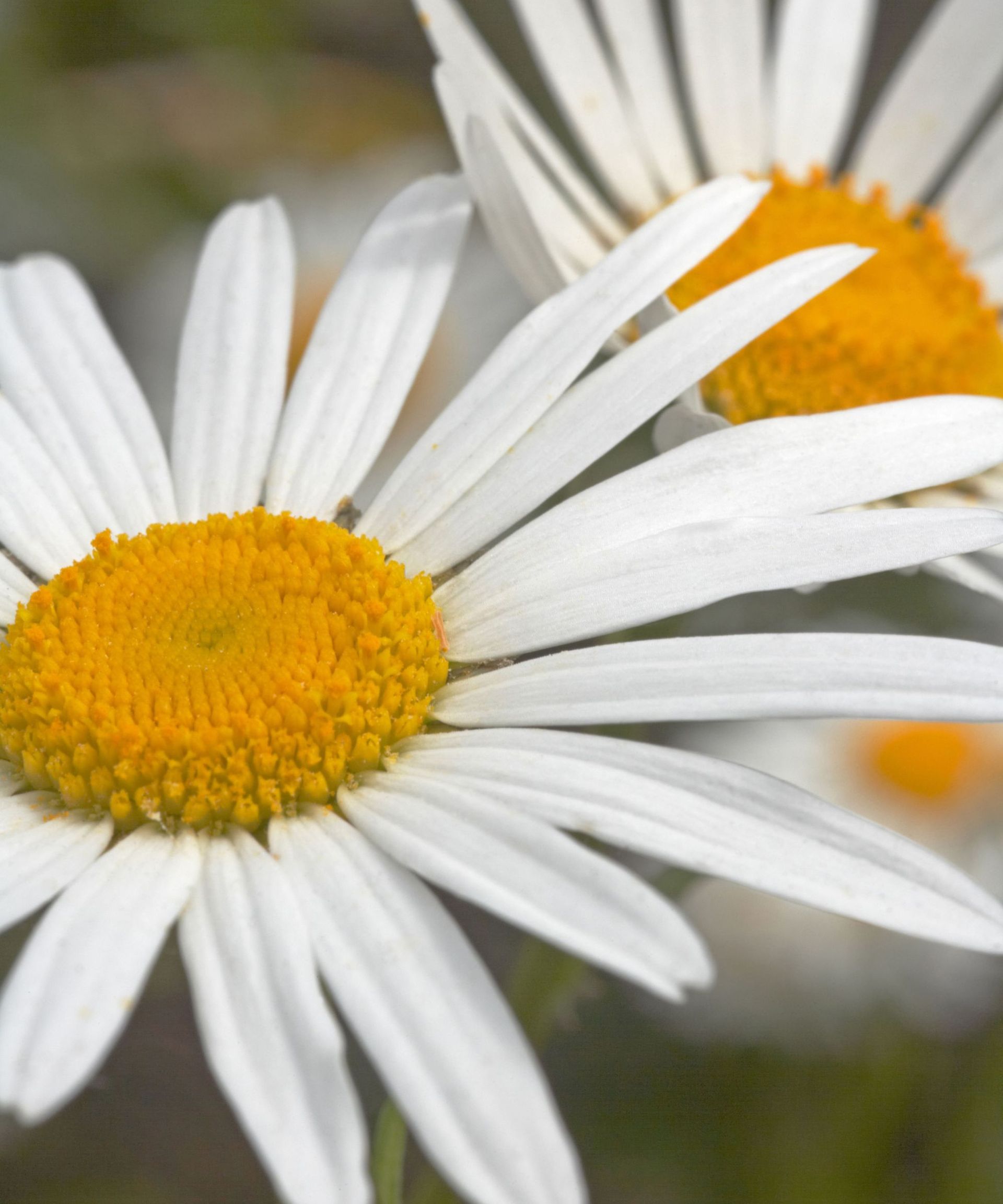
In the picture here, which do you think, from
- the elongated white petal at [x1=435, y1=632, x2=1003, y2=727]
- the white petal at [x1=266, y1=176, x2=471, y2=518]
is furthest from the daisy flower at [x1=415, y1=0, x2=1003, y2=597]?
the elongated white petal at [x1=435, y1=632, x2=1003, y2=727]

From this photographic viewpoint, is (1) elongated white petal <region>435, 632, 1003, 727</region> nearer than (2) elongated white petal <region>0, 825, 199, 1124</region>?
No

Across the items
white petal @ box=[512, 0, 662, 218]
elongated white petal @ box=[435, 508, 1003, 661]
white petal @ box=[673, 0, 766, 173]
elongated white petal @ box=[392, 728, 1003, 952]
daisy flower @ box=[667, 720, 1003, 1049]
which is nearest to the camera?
elongated white petal @ box=[392, 728, 1003, 952]

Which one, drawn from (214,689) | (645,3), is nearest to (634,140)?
(645,3)

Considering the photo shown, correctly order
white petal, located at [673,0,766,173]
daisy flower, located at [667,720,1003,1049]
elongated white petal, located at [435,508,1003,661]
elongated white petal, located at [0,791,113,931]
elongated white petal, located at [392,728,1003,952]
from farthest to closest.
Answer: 1. daisy flower, located at [667,720,1003,1049]
2. white petal, located at [673,0,766,173]
3. elongated white petal, located at [435,508,1003,661]
4. elongated white petal, located at [0,791,113,931]
5. elongated white petal, located at [392,728,1003,952]

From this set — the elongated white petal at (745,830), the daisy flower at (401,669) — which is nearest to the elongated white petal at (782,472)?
the daisy flower at (401,669)

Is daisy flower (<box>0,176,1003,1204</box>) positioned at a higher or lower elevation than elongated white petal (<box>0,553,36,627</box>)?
lower

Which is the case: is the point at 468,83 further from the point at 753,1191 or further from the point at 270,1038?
the point at 753,1191

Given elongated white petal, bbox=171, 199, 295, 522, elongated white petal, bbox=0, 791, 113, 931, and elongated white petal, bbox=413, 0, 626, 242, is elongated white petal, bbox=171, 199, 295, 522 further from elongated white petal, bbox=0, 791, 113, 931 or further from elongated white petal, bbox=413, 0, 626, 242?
elongated white petal, bbox=0, 791, 113, 931
